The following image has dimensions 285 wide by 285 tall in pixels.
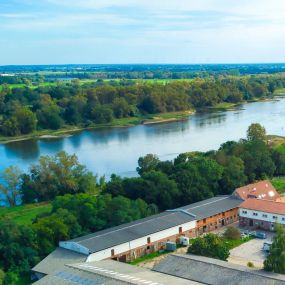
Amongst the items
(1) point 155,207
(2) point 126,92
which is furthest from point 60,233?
(2) point 126,92

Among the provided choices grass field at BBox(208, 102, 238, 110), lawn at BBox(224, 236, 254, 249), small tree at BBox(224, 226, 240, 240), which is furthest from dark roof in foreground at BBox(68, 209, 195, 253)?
grass field at BBox(208, 102, 238, 110)

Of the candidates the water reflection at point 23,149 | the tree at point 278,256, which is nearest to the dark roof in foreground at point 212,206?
the tree at point 278,256

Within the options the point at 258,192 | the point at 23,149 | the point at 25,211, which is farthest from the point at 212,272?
the point at 23,149

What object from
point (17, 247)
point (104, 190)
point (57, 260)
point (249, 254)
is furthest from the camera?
point (104, 190)

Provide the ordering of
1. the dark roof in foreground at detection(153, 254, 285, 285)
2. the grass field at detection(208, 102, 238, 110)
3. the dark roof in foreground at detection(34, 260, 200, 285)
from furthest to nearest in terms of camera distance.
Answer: the grass field at detection(208, 102, 238, 110), the dark roof in foreground at detection(153, 254, 285, 285), the dark roof in foreground at detection(34, 260, 200, 285)

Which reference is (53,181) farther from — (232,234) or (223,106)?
(223,106)

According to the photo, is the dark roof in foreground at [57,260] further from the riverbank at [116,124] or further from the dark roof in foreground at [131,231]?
the riverbank at [116,124]

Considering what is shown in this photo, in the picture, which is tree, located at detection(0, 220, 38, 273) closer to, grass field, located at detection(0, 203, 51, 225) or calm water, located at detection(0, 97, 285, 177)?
grass field, located at detection(0, 203, 51, 225)
